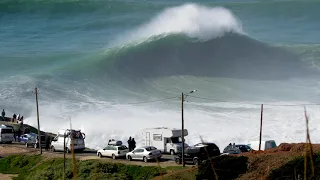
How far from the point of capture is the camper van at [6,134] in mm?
42250

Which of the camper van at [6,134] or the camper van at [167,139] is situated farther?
the camper van at [6,134]

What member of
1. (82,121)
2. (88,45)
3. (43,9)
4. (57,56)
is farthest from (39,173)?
(43,9)

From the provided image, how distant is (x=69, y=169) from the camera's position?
30.6 meters

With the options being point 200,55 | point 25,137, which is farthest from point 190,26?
point 25,137

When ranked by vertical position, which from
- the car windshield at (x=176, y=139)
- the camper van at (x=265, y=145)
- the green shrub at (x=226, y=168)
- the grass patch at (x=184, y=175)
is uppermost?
the car windshield at (x=176, y=139)

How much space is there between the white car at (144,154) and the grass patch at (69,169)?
205cm

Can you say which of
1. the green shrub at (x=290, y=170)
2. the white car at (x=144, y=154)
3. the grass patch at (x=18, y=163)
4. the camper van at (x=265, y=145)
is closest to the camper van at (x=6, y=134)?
the grass patch at (x=18, y=163)

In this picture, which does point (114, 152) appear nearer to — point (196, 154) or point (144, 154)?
point (144, 154)

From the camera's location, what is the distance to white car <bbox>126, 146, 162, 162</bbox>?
105ft

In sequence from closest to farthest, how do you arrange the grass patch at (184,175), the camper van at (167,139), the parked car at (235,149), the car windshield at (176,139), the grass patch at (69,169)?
the grass patch at (184,175), the grass patch at (69,169), the parked car at (235,149), the camper van at (167,139), the car windshield at (176,139)

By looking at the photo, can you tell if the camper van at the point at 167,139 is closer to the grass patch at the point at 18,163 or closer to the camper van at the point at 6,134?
the grass patch at the point at 18,163

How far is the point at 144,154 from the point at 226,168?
792 cm

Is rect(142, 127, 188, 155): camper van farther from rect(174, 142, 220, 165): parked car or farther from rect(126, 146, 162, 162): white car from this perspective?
rect(174, 142, 220, 165): parked car

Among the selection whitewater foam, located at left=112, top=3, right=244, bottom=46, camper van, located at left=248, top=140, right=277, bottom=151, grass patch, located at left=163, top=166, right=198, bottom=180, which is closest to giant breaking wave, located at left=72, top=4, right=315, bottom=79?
whitewater foam, located at left=112, top=3, right=244, bottom=46
